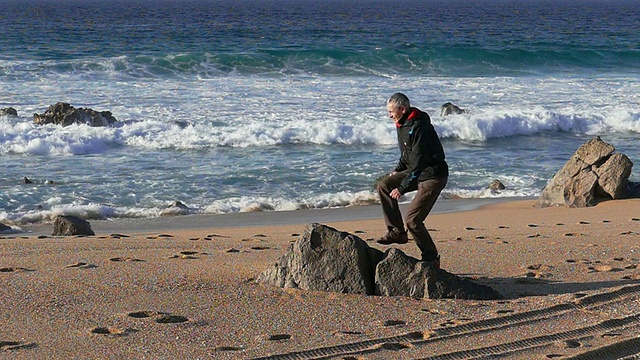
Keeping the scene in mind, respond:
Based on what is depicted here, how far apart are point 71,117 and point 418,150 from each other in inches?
560

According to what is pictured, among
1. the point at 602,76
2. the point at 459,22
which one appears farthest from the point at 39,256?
the point at 459,22

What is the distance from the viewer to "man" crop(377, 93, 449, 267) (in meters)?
6.96

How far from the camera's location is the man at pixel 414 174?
6958mm

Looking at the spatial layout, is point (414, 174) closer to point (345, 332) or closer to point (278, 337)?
point (345, 332)

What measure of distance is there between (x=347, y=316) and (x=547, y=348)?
138 cm

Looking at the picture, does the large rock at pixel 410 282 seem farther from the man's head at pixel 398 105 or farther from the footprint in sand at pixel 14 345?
the footprint in sand at pixel 14 345

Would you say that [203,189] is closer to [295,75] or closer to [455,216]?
[455,216]

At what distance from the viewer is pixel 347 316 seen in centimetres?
650

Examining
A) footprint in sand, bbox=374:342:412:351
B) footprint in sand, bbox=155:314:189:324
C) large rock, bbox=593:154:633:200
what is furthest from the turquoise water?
footprint in sand, bbox=374:342:412:351

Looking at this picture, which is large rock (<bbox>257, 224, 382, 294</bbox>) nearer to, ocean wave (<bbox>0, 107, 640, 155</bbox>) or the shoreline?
the shoreline

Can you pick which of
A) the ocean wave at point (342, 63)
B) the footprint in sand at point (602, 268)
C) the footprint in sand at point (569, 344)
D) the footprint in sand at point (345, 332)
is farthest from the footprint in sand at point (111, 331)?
the ocean wave at point (342, 63)

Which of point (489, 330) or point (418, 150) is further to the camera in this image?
point (418, 150)

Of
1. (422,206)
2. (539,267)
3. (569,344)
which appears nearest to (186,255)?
(422,206)

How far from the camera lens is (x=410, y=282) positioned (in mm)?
6934
